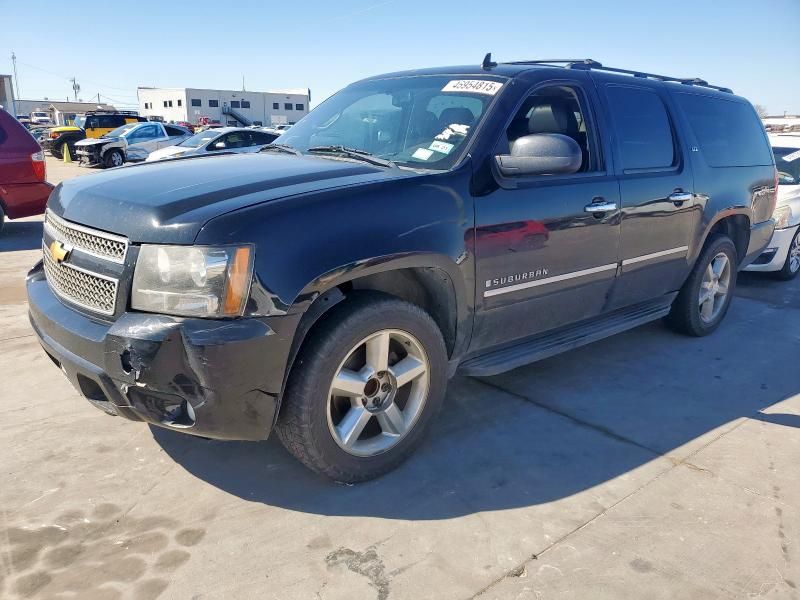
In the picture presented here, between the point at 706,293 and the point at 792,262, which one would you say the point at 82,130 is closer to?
the point at 792,262

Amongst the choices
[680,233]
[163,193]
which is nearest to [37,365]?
[163,193]

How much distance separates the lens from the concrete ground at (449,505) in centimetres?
236

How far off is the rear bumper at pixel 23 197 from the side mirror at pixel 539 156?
7.64 meters

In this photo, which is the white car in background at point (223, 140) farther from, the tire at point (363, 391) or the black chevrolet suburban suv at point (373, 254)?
the tire at point (363, 391)

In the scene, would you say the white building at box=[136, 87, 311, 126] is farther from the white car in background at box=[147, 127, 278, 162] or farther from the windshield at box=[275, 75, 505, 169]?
the windshield at box=[275, 75, 505, 169]

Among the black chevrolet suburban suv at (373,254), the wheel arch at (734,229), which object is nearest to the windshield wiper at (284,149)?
the black chevrolet suburban suv at (373,254)

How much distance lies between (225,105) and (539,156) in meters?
63.1

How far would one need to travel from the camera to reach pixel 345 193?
2697mm

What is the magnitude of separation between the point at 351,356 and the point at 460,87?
1704mm

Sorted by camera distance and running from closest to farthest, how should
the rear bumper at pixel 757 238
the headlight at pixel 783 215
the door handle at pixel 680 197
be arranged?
the door handle at pixel 680 197
the rear bumper at pixel 757 238
the headlight at pixel 783 215

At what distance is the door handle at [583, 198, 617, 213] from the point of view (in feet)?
12.1

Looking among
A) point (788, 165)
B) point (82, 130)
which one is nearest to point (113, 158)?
point (82, 130)

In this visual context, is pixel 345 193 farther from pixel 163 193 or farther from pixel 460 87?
pixel 460 87

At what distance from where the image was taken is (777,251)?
7.14 meters
